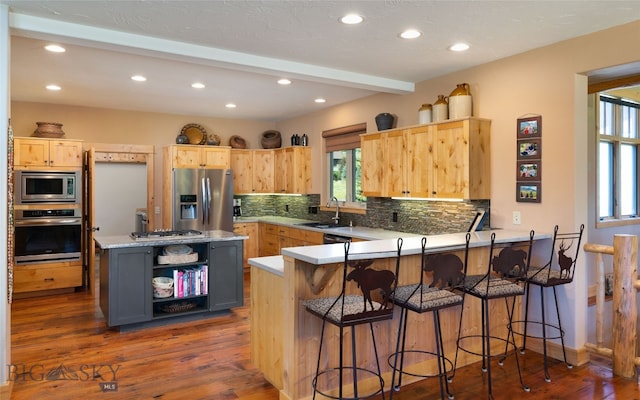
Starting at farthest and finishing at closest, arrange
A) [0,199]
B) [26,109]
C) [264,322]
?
[26,109]
[264,322]
[0,199]

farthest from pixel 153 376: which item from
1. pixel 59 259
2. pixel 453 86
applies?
pixel 453 86

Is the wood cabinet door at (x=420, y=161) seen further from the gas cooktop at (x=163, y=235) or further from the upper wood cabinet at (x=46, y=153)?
the upper wood cabinet at (x=46, y=153)

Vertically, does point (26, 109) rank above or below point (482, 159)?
above

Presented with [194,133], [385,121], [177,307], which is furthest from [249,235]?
[385,121]

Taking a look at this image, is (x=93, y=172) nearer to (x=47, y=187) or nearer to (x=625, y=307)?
(x=47, y=187)

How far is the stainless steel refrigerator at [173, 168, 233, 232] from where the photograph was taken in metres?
6.47

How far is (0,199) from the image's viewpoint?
2732 millimetres

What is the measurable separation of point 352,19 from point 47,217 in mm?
4600

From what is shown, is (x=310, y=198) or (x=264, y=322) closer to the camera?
(x=264, y=322)

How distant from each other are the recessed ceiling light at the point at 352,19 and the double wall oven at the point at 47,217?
4.28 metres

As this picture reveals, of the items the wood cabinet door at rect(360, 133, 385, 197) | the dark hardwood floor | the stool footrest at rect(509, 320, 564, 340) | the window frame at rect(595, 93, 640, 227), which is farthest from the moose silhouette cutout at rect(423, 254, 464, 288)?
the window frame at rect(595, 93, 640, 227)

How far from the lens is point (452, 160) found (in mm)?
4074

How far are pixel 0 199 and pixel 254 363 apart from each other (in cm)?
193

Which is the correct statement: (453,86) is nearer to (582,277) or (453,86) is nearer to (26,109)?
(582,277)
